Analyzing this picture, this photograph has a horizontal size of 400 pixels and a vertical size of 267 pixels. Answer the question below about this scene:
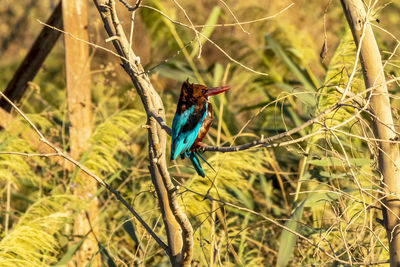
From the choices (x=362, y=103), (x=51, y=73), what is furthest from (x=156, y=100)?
(x=51, y=73)

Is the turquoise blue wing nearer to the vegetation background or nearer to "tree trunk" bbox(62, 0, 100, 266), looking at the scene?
the vegetation background

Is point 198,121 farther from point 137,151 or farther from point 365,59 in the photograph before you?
point 137,151

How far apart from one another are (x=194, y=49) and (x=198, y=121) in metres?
2.42

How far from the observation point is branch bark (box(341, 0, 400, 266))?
1639 millimetres

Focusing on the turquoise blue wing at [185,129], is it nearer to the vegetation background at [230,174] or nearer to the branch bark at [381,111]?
the vegetation background at [230,174]

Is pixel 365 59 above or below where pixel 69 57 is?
below

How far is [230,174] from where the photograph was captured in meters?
2.80

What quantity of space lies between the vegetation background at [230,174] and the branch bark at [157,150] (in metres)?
0.09

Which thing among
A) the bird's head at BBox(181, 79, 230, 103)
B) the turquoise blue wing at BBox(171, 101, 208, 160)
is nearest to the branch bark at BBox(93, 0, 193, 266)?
the turquoise blue wing at BBox(171, 101, 208, 160)

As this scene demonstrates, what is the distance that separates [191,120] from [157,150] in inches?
21.3

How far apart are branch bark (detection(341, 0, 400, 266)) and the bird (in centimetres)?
53

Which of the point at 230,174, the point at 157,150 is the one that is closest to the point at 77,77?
the point at 230,174

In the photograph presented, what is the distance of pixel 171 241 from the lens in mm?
1650

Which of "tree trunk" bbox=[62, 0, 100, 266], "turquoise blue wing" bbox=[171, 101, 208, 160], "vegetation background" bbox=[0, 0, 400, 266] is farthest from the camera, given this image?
"tree trunk" bbox=[62, 0, 100, 266]
